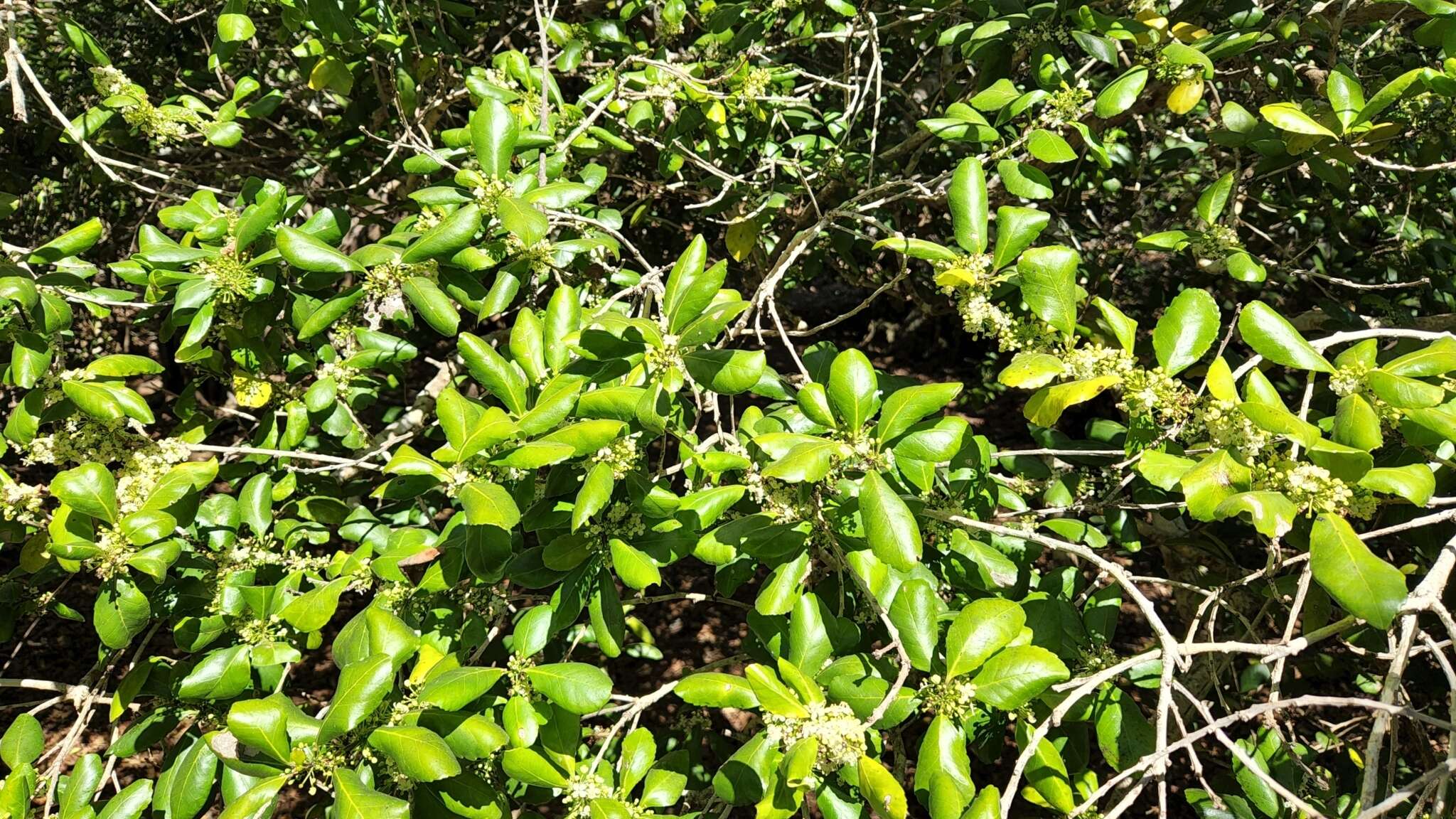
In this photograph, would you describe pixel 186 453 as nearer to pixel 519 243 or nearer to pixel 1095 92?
pixel 519 243

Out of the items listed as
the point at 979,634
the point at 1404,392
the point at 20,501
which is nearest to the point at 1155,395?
the point at 1404,392

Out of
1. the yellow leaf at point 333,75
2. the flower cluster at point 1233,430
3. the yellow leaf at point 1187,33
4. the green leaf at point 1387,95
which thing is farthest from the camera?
the yellow leaf at point 333,75

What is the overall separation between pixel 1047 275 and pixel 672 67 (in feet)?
4.31

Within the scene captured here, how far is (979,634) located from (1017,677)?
0.30 ft

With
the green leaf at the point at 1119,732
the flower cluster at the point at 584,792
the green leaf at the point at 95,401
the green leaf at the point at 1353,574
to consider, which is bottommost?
the green leaf at the point at 1119,732

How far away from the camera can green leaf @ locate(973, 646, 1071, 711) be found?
157cm

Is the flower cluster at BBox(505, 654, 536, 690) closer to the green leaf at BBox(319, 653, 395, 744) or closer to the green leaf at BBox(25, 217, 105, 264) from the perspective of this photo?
the green leaf at BBox(319, 653, 395, 744)

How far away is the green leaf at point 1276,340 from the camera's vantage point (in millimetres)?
1567

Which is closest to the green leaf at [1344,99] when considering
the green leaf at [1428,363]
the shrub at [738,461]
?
the shrub at [738,461]

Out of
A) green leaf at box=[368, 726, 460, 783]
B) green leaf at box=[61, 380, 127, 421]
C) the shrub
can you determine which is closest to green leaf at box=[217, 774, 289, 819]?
the shrub

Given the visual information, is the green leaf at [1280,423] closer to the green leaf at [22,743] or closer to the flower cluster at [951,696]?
the flower cluster at [951,696]

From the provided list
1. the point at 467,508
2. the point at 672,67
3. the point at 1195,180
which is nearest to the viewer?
the point at 467,508

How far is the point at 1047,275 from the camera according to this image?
177cm

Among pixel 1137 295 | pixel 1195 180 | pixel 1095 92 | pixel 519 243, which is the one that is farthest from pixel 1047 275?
pixel 1137 295
